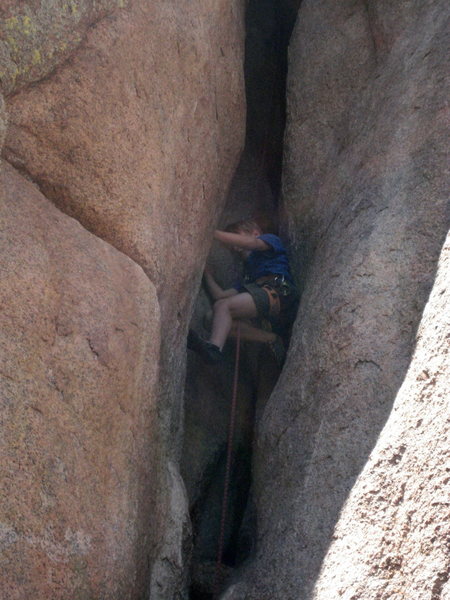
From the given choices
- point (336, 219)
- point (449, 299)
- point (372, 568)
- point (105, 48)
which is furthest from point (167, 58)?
point (372, 568)

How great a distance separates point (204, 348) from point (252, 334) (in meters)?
0.57

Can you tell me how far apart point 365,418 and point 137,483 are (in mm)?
926

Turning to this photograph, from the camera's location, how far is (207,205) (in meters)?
4.40

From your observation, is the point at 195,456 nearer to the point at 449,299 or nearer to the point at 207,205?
the point at 207,205

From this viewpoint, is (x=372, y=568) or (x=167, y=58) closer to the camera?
(x=372, y=568)

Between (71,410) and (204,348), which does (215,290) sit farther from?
(71,410)

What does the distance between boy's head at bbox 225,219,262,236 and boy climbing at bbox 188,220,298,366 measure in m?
0.24

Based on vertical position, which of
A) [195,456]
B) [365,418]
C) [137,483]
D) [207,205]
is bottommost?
[195,456]

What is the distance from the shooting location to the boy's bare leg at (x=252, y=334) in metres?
4.76

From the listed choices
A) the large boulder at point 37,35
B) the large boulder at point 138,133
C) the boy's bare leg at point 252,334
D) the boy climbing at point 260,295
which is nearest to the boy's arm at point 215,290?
the boy climbing at point 260,295

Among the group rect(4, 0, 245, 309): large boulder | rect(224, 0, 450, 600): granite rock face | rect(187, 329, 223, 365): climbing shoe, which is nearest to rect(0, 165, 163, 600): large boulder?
rect(4, 0, 245, 309): large boulder

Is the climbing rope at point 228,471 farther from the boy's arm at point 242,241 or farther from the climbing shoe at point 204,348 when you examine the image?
the boy's arm at point 242,241

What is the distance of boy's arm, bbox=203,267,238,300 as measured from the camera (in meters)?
4.89

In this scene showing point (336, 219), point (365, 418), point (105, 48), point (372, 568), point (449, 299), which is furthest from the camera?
point (336, 219)
